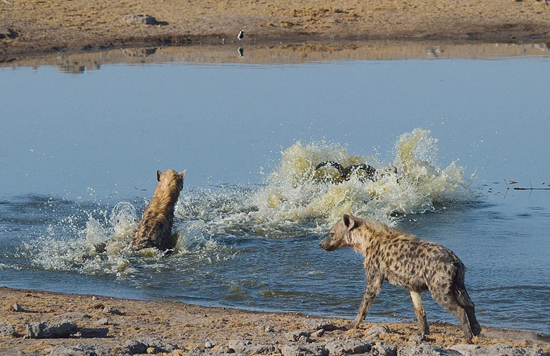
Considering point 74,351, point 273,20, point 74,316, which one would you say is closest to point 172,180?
point 74,316

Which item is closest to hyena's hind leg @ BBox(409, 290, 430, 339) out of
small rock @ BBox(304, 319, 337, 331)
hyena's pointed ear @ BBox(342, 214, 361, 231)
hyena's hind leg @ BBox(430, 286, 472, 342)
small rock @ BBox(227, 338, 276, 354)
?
hyena's hind leg @ BBox(430, 286, 472, 342)

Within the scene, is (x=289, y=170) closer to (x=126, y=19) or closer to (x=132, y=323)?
(x=132, y=323)

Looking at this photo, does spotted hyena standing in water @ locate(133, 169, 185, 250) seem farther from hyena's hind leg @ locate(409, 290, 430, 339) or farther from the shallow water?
hyena's hind leg @ locate(409, 290, 430, 339)

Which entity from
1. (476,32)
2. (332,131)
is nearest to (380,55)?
(476,32)

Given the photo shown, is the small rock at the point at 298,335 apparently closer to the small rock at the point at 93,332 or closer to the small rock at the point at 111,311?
the small rock at the point at 93,332

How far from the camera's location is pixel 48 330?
7.15 m

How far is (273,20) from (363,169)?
77.1 feet

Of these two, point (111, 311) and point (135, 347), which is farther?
point (111, 311)

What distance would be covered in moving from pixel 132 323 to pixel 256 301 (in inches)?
76.5

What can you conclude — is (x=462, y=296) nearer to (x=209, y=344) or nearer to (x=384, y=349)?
(x=384, y=349)

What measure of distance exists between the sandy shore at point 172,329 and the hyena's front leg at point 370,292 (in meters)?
0.09

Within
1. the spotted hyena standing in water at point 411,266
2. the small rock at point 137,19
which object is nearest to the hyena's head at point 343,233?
the spotted hyena standing in water at point 411,266

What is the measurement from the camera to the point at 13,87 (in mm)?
25797

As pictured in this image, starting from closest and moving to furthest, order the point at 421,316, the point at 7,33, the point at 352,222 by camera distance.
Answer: the point at 421,316 → the point at 352,222 → the point at 7,33
